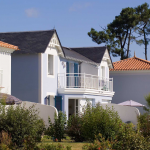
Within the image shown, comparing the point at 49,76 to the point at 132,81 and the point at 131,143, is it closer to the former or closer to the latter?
the point at 132,81

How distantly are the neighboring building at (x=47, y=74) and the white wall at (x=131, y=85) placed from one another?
584 cm

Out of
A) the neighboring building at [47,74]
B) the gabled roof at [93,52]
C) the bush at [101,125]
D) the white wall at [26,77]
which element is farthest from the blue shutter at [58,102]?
the bush at [101,125]

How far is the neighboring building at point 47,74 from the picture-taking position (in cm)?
2520

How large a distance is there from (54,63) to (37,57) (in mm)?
1928

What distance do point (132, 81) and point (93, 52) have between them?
16.6 ft

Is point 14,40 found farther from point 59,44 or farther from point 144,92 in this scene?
point 144,92

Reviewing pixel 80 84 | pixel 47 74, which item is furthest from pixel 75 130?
pixel 80 84

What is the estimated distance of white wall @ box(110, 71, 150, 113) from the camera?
3538cm

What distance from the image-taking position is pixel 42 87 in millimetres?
25156

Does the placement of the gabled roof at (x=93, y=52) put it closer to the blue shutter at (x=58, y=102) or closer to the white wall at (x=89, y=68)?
the white wall at (x=89, y=68)

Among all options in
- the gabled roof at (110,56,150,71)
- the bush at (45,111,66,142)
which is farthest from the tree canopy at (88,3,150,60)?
the bush at (45,111,66,142)

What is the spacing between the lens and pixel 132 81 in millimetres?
35906

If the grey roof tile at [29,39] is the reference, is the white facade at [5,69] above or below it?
below

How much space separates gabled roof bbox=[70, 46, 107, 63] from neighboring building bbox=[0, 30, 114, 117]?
93.1 inches
